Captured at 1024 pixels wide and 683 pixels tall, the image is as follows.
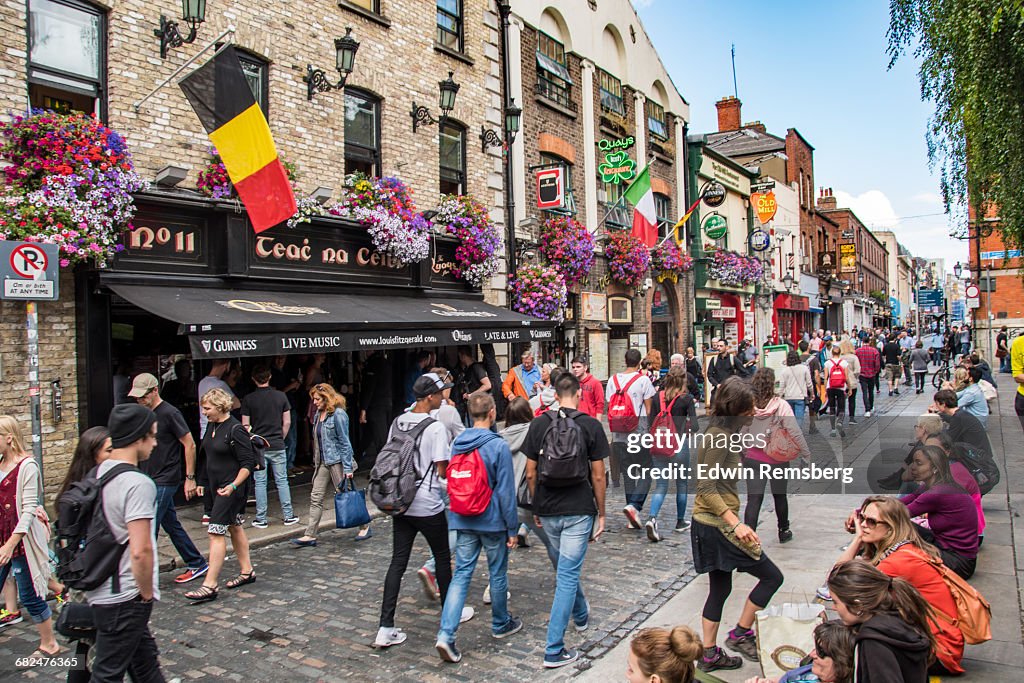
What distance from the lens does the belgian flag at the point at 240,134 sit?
845 cm

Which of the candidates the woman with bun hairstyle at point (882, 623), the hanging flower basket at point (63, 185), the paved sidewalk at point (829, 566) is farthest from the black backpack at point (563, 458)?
the hanging flower basket at point (63, 185)

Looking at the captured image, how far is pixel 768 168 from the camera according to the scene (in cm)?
3506

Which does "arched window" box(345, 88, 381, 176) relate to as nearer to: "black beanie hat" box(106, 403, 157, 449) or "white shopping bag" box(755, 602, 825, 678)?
"black beanie hat" box(106, 403, 157, 449)

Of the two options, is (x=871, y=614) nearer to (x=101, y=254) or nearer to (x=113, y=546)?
(x=113, y=546)

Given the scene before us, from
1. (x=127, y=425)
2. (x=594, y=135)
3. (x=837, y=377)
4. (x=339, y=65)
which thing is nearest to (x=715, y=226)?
(x=594, y=135)

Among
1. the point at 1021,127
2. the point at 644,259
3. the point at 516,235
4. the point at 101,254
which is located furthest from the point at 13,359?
the point at 644,259

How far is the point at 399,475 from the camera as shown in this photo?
5.09m

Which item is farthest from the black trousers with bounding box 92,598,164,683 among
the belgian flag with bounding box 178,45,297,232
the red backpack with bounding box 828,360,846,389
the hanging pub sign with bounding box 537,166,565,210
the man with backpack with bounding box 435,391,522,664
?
the hanging pub sign with bounding box 537,166,565,210

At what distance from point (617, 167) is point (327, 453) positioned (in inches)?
478

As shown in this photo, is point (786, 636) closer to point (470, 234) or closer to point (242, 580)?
point (242, 580)

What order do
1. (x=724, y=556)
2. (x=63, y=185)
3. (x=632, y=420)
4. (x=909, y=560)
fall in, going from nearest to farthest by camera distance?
1. (x=909, y=560)
2. (x=724, y=556)
3. (x=63, y=185)
4. (x=632, y=420)

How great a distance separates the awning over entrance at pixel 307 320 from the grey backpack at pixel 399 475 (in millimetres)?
3650

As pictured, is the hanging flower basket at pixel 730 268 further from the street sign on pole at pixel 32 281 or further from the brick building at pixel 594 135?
the street sign on pole at pixel 32 281

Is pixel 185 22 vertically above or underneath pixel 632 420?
above
